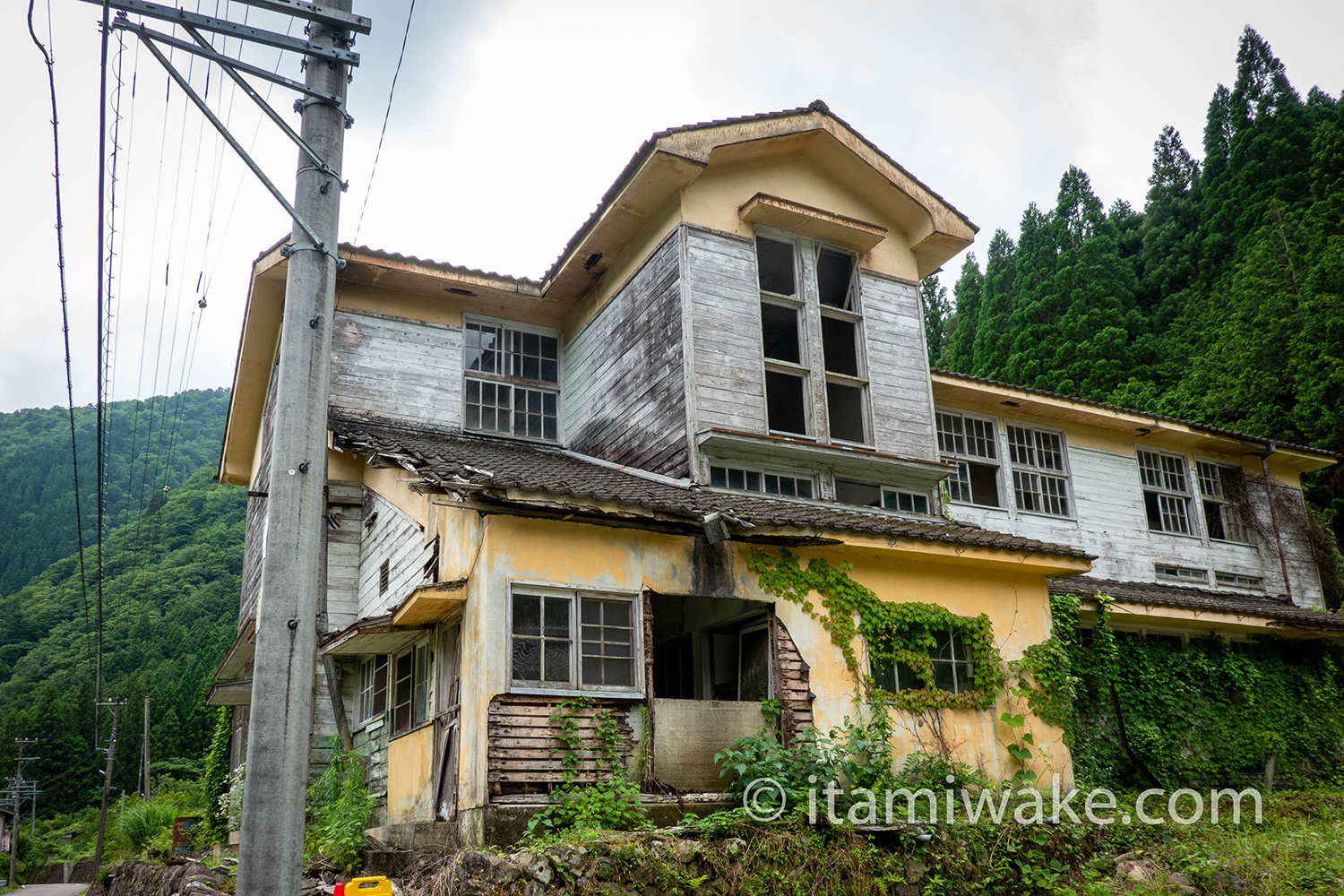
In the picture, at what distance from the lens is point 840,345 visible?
16.3 m

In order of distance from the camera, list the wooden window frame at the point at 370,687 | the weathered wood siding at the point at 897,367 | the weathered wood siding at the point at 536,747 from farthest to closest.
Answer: the weathered wood siding at the point at 897,367
the wooden window frame at the point at 370,687
the weathered wood siding at the point at 536,747

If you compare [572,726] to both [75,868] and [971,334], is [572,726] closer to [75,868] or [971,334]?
[971,334]

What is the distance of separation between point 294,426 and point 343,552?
8515 mm

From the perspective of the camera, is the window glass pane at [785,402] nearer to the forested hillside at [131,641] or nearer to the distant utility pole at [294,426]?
the distant utility pole at [294,426]

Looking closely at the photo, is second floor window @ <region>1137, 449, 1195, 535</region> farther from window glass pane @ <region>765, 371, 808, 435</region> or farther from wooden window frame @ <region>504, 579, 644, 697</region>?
wooden window frame @ <region>504, 579, 644, 697</region>

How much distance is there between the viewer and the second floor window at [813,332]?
1505 cm

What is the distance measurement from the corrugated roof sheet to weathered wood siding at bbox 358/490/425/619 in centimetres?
912

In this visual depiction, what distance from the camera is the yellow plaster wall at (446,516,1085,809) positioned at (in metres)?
10.1

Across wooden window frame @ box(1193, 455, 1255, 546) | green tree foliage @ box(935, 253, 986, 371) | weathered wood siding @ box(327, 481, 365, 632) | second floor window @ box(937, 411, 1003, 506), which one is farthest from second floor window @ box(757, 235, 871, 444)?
green tree foliage @ box(935, 253, 986, 371)

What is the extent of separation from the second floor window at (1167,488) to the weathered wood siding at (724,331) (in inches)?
406

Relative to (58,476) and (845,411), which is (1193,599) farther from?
(58,476)

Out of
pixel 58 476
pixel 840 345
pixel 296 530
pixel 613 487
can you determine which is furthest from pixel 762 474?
pixel 58 476

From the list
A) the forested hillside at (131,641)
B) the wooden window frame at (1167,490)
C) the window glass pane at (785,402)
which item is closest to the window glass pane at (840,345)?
the window glass pane at (785,402)

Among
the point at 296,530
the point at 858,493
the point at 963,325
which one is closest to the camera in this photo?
the point at 296,530
